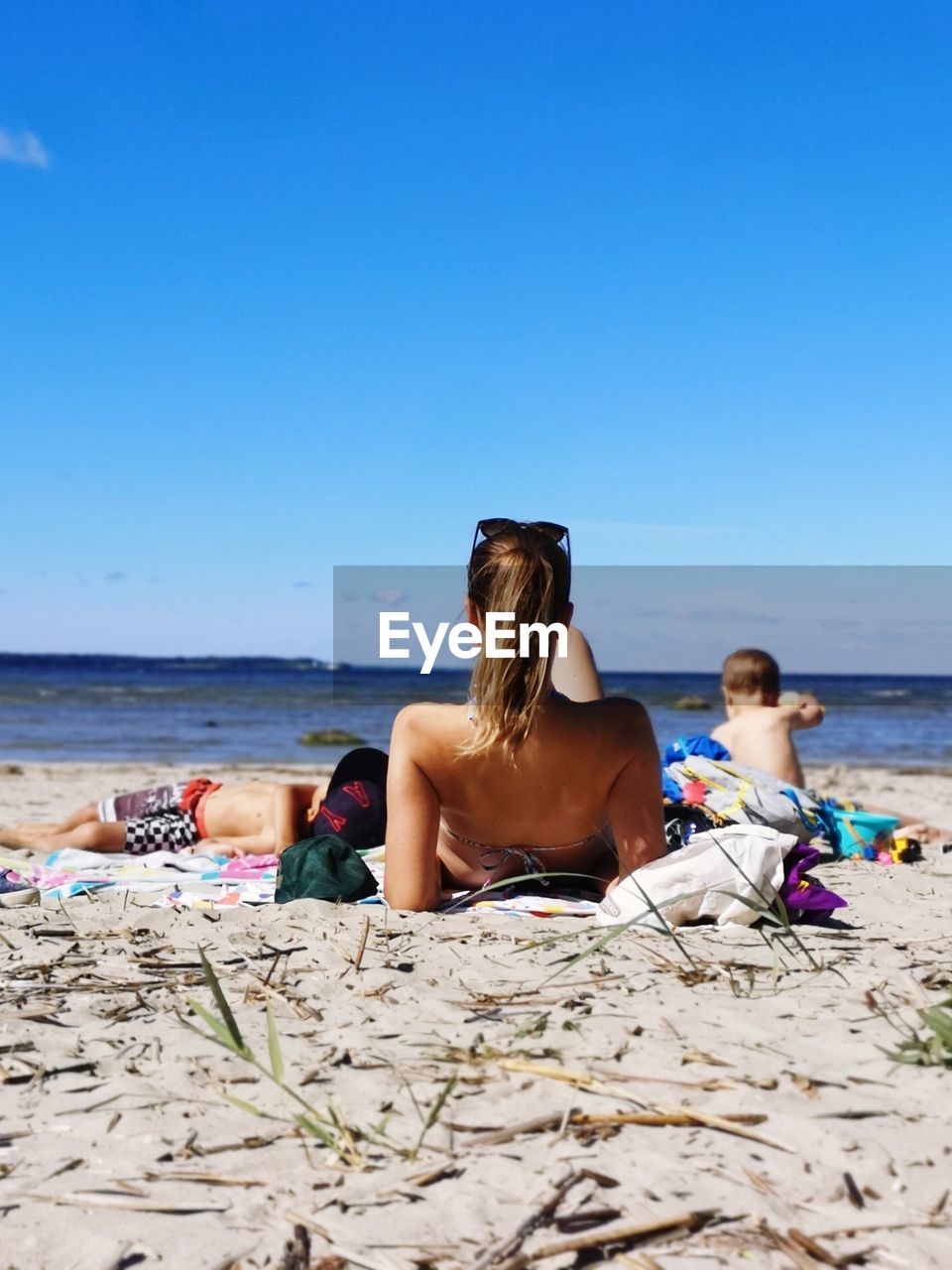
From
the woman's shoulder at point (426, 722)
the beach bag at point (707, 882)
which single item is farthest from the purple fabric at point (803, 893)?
the woman's shoulder at point (426, 722)

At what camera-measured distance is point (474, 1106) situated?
191 centimetres

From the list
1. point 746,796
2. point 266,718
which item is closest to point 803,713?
point 746,796

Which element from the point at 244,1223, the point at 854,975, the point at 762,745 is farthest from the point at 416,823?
the point at 762,745

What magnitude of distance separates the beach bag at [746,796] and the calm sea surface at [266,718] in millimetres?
10114

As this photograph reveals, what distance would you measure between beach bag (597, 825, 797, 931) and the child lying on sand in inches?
85.9

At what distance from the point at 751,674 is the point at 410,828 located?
3.20 metres

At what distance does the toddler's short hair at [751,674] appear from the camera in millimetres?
6047

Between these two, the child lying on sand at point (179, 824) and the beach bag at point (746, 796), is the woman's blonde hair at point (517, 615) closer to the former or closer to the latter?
the beach bag at point (746, 796)

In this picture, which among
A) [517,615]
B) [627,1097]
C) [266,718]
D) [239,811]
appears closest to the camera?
[627,1097]

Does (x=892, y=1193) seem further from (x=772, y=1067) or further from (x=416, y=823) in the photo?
(x=416, y=823)

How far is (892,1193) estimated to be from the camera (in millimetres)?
1655

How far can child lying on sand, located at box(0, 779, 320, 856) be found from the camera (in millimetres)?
5184

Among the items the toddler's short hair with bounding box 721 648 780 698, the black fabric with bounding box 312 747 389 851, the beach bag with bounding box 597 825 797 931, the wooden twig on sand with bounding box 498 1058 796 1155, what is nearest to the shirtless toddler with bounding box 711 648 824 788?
the toddler's short hair with bounding box 721 648 780 698

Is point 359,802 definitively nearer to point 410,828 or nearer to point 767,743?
point 410,828
